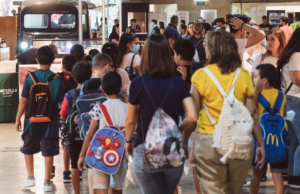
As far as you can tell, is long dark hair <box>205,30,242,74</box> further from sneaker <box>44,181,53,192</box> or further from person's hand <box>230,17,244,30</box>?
sneaker <box>44,181,53,192</box>

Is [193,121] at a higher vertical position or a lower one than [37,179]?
higher

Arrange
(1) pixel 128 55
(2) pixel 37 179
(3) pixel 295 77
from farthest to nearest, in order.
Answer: (1) pixel 128 55 < (2) pixel 37 179 < (3) pixel 295 77

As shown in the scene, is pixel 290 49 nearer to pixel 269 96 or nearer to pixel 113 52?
pixel 269 96

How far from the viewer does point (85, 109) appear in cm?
396

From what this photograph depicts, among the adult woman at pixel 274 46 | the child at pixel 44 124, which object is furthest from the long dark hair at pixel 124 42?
the adult woman at pixel 274 46

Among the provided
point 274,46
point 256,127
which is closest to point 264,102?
point 256,127

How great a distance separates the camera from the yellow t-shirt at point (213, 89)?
296cm

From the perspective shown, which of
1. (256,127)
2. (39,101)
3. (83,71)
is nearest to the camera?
(256,127)

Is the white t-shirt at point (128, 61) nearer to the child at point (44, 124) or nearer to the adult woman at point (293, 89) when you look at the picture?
the child at point (44, 124)

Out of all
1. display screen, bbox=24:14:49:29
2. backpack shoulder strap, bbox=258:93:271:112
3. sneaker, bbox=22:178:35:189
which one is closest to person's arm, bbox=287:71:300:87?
backpack shoulder strap, bbox=258:93:271:112

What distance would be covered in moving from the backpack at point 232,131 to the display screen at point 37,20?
31.3 feet

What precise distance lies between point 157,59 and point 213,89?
0.43 m

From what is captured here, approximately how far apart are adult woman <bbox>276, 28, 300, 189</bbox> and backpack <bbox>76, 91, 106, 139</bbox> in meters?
1.92

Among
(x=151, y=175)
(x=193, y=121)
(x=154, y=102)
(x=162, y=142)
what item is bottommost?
(x=151, y=175)
